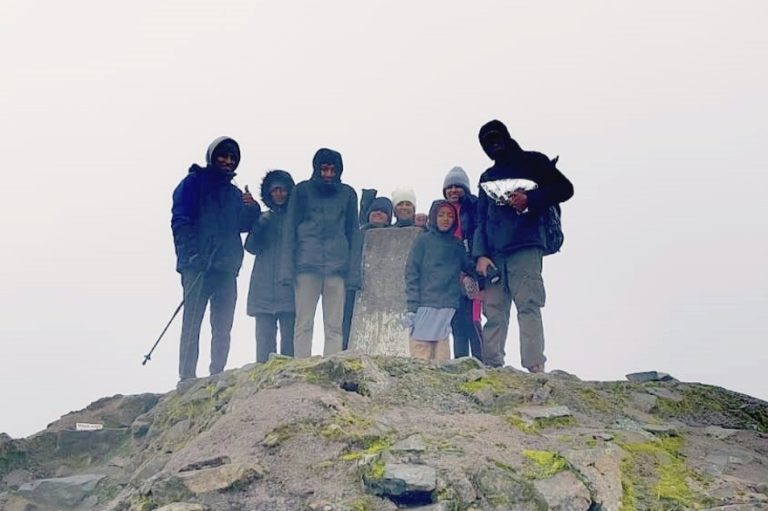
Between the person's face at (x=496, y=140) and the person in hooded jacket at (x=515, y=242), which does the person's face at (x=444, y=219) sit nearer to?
the person in hooded jacket at (x=515, y=242)

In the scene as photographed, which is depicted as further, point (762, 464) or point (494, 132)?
point (494, 132)

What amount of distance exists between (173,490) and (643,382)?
453cm

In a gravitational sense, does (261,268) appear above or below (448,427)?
above

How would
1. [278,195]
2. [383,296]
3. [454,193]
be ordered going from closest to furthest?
1. [454,193]
2. [278,195]
3. [383,296]

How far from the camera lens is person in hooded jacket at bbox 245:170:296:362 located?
8766mm

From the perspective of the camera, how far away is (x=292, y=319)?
8797 millimetres

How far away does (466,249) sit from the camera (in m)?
8.63

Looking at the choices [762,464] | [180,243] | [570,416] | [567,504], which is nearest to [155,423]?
[180,243]

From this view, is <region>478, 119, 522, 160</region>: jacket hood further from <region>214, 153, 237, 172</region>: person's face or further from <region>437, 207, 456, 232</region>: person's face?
<region>214, 153, 237, 172</region>: person's face

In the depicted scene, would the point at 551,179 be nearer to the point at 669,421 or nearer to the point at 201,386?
the point at 669,421

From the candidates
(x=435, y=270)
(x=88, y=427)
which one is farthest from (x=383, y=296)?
(x=88, y=427)

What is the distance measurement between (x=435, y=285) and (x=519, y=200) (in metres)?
1.37

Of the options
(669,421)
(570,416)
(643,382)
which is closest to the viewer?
(570,416)

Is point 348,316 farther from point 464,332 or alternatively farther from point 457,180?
point 457,180
